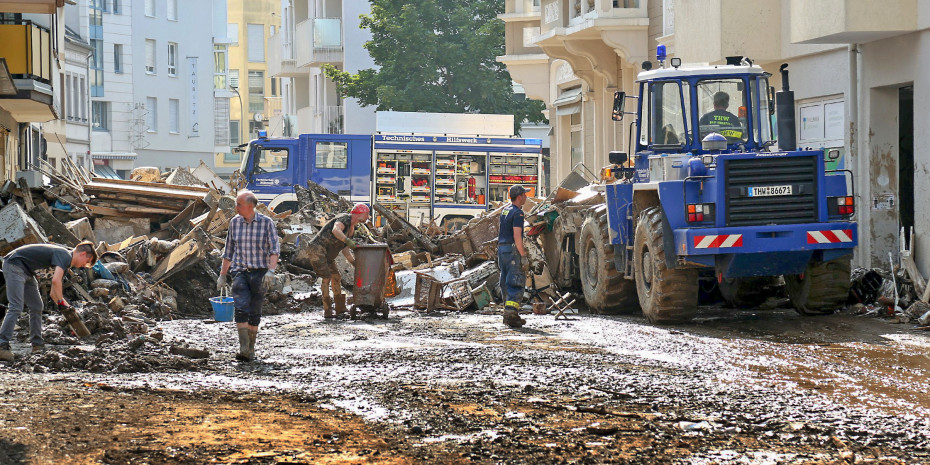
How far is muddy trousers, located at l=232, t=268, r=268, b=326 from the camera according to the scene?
1225 cm

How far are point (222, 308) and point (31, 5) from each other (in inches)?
286

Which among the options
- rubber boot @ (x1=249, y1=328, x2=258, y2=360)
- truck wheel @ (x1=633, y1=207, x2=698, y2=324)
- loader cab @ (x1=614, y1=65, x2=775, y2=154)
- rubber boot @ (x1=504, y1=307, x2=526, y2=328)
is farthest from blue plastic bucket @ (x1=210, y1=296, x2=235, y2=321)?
loader cab @ (x1=614, y1=65, x2=775, y2=154)

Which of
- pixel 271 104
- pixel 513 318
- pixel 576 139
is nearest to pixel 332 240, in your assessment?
pixel 513 318

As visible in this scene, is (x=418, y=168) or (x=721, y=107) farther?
(x=418, y=168)

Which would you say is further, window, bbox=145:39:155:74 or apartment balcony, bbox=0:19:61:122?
window, bbox=145:39:155:74

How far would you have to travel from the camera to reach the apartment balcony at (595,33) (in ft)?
88.0

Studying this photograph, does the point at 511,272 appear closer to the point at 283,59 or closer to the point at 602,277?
the point at 602,277

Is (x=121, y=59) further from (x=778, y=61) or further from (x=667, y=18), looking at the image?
(x=778, y=61)

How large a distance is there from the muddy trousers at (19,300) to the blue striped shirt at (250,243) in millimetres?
1947

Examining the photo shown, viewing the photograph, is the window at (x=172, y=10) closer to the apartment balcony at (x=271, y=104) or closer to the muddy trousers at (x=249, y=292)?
the apartment balcony at (x=271, y=104)

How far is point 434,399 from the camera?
9203 millimetres

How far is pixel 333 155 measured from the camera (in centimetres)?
3194

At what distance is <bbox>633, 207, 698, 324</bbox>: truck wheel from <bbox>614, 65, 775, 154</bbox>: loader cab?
1.06m

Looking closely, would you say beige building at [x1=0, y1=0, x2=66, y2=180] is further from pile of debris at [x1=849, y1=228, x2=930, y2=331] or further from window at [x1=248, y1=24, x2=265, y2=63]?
window at [x1=248, y1=24, x2=265, y2=63]
